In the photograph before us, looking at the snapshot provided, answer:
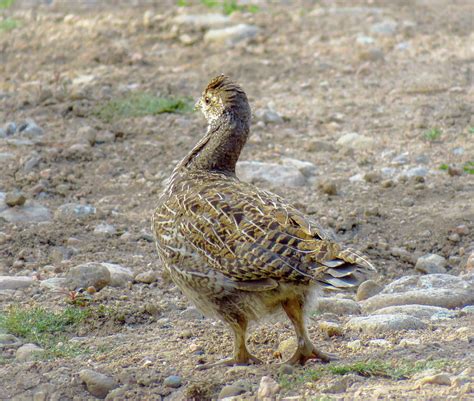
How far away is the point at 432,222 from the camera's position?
8.08 m

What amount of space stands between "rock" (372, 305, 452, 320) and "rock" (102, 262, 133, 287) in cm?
183

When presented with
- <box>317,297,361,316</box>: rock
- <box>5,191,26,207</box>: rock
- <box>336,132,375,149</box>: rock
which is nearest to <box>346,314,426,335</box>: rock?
<box>317,297,361,316</box>: rock

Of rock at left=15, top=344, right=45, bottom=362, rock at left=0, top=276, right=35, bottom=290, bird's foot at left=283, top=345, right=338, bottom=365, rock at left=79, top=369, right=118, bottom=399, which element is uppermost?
bird's foot at left=283, top=345, right=338, bottom=365

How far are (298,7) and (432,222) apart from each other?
7576 mm

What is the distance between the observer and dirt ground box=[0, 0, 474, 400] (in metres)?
5.88

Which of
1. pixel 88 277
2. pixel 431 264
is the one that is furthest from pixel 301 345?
pixel 431 264

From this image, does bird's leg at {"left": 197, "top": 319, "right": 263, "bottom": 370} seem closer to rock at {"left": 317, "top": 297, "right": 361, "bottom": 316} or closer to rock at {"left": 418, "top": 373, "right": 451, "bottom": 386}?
rock at {"left": 317, "top": 297, "right": 361, "bottom": 316}

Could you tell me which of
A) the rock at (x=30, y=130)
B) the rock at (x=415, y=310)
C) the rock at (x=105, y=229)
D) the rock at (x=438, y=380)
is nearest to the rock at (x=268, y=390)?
the rock at (x=438, y=380)

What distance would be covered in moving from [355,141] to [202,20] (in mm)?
4509

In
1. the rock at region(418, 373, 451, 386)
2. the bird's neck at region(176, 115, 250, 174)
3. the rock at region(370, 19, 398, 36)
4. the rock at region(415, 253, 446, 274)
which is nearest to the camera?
the rock at region(418, 373, 451, 386)

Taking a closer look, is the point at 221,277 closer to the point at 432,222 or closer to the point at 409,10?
the point at 432,222

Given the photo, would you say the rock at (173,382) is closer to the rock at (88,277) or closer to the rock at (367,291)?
the rock at (88,277)

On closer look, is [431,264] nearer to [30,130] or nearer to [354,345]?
[354,345]

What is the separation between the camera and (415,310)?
Result: 635 cm
